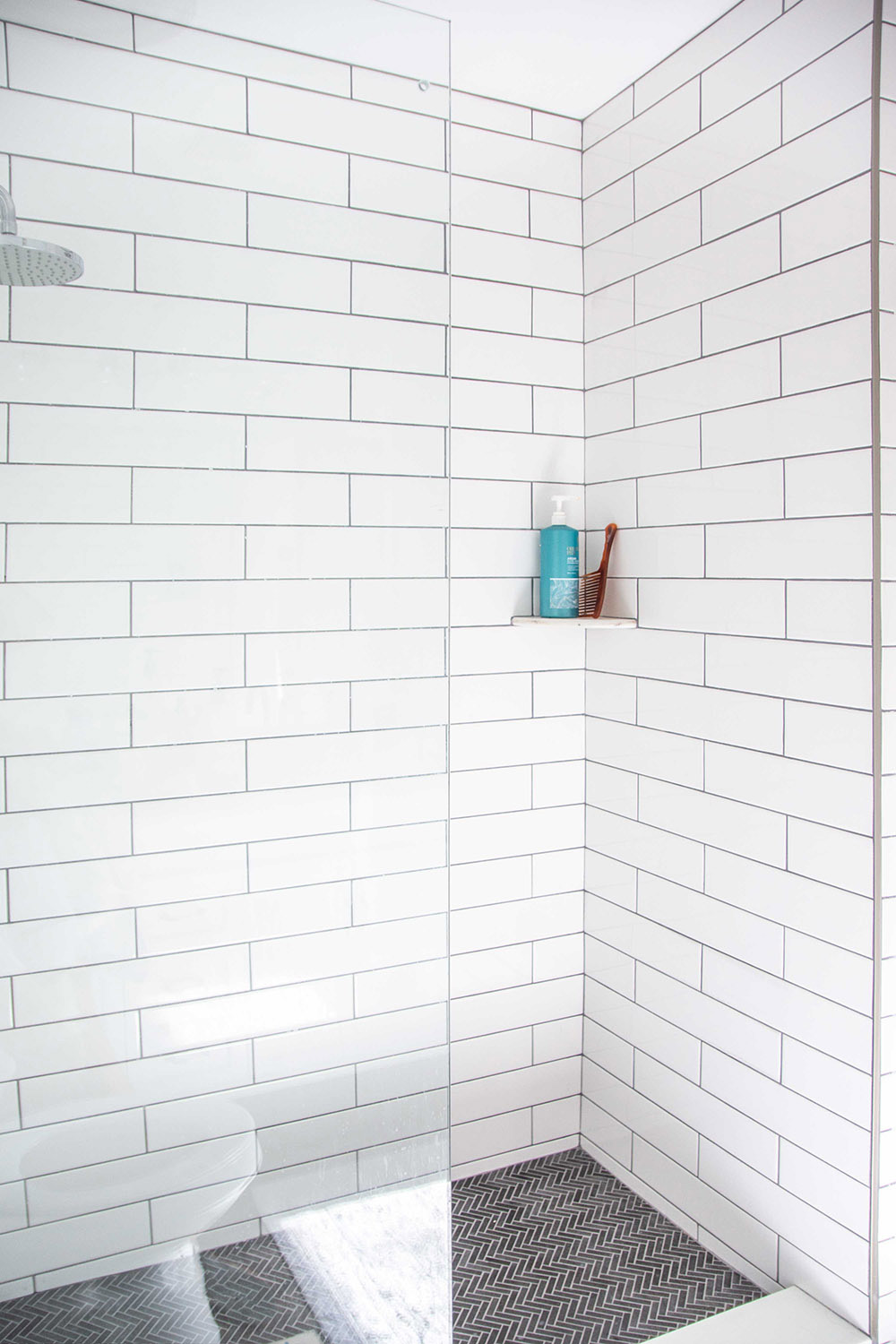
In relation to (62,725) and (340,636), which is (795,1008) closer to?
(340,636)

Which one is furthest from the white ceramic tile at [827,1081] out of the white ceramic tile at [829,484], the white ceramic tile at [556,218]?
the white ceramic tile at [556,218]

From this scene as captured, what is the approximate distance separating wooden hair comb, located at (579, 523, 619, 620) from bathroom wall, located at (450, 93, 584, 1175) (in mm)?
97

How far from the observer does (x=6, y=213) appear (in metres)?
1.02

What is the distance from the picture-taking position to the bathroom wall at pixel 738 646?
1.41 m

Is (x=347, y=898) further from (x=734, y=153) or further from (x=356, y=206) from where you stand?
(x=734, y=153)

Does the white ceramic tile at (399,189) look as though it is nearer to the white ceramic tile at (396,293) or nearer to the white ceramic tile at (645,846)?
the white ceramic tile at (396,293)

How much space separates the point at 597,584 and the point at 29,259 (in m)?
1.20

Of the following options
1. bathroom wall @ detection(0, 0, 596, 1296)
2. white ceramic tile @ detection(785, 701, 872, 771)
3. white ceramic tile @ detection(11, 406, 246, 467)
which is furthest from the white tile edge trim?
white ceramic tile @ detection(11, 406, 246, 467)

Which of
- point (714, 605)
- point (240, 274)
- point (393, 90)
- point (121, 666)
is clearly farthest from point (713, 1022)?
point (393, 90)

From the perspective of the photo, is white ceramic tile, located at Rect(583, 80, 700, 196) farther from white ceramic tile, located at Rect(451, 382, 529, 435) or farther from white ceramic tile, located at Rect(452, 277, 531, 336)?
white ceramic tile, located at Rect(451, 382, 529, 435)

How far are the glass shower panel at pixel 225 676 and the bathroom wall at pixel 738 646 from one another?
0.58 metres

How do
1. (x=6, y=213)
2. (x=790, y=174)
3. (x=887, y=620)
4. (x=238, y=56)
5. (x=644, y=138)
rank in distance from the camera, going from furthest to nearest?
1. (x=644, y=138)
2. (x=790, y=174)
3. (x=887, y=620)
4. (x=238, y=56)
5. (x=6, y=213)

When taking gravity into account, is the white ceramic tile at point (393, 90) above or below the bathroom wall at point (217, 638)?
above

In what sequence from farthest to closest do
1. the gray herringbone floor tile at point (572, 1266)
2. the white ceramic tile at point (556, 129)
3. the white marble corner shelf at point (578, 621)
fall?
1. the white ceramic tile at point (556, 129)
2. the white marble corner shelf at point (578, 621)
3. the gray herringbone floor tile at point (572, 1266)
